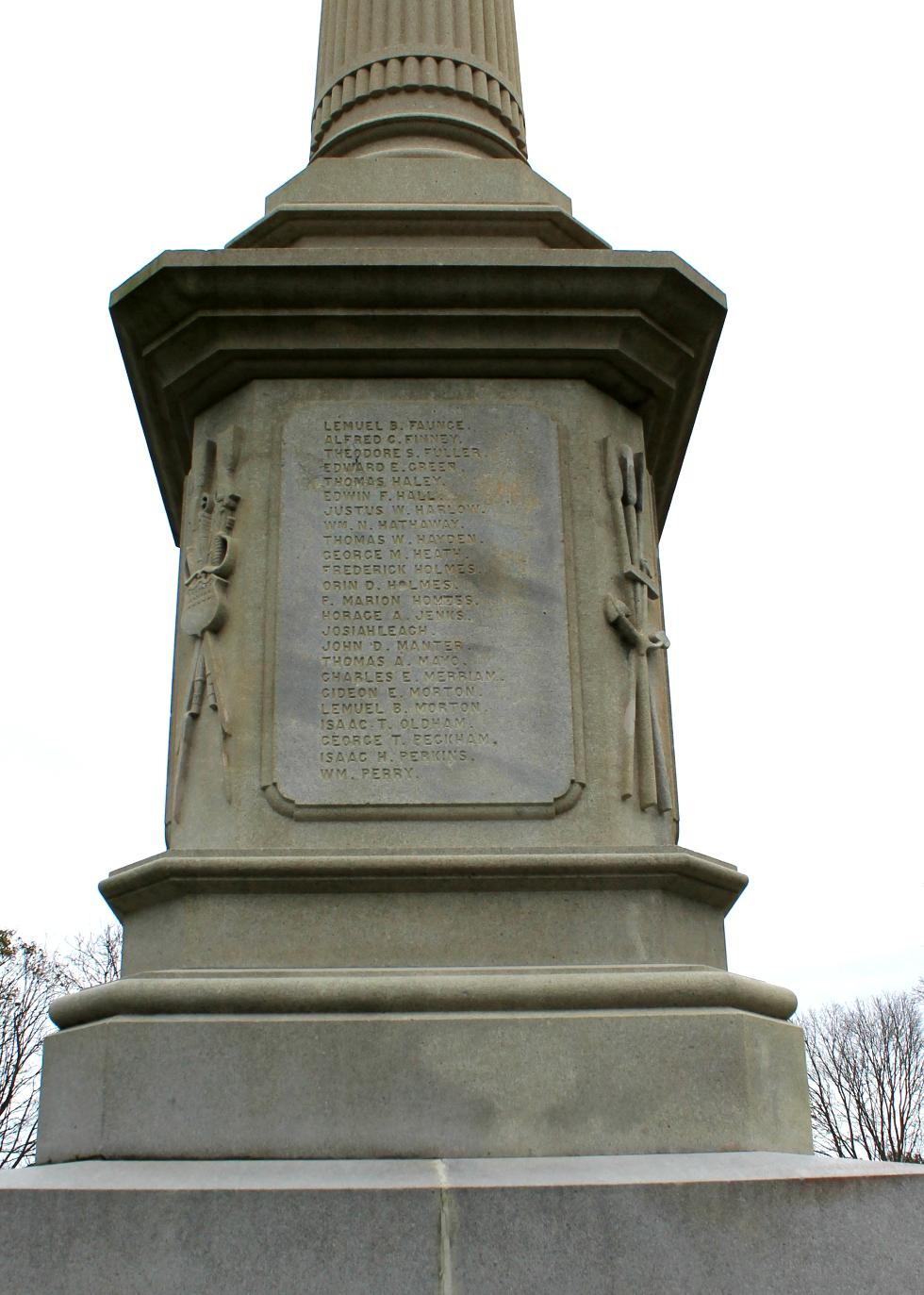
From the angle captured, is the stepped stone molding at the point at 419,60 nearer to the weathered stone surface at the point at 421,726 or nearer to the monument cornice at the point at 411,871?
the weathered stone surface at the point at 421,726

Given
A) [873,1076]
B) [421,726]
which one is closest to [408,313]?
[421,726]

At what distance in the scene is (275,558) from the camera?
25.0 feet

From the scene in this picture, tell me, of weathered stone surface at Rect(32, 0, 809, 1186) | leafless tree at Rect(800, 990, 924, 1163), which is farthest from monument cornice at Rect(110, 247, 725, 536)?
leafless tree at Rect(800, 990, 924, 1163)

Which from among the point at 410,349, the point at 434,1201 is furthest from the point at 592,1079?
the point at 410,349

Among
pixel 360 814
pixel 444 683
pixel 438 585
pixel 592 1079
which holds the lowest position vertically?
pixel 592 1079

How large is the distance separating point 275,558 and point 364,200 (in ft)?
9.85

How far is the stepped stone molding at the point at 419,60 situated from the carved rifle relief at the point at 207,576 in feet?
11.2

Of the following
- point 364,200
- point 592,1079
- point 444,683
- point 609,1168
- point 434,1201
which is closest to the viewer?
point 434,1201

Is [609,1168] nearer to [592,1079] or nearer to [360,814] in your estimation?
[592,1079]

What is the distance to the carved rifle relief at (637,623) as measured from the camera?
7.27 m

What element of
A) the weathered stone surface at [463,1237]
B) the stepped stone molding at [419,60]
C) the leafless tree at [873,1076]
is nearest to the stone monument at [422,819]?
the weathered stone surface at [463,1237]

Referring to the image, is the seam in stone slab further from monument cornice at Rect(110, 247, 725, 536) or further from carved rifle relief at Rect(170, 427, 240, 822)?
monument cornice at Rect(110, 247, 725, 536)

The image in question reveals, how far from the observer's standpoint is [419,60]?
1006cm

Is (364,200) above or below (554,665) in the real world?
above
